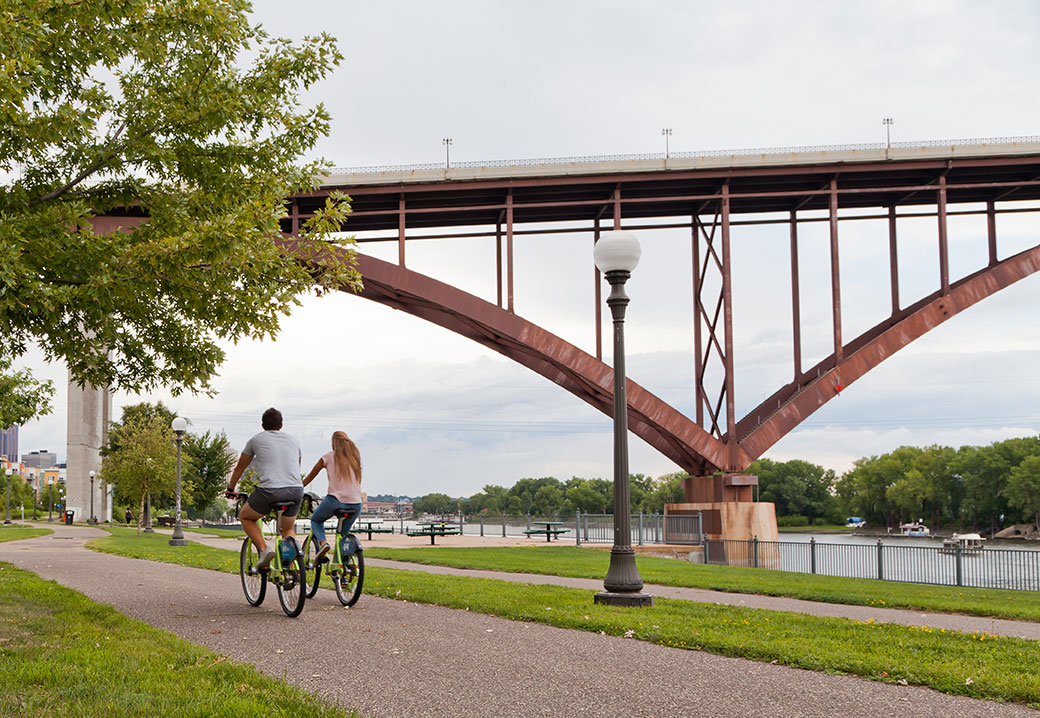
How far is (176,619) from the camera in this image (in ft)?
24.5

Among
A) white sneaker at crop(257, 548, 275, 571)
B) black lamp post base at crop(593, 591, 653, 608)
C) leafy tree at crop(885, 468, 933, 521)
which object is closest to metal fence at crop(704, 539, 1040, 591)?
black lamp post base at crop(593, 591, 653, 608)

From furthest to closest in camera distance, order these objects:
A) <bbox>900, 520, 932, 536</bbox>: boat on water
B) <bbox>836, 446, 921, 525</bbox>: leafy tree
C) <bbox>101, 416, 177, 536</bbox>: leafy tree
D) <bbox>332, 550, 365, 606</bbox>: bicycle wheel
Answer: <bbox>836, 446, 921, 525</bbox>: leafy tree < <bbox>900, 520, 932, 536</bbox>: boat on water < <bbox>101, 416, 177, 536</bbox>: leafy tree < <bbox>332, 550, 365, 606</bbox>: bicycle wheel

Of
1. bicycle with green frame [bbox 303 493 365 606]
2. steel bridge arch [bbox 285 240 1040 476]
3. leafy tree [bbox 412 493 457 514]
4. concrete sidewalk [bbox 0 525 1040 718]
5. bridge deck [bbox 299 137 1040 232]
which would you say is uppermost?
A: bridge deck [bbox 299 137 1040 232]

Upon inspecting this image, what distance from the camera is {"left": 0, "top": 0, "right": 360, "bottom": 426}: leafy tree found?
7.46 metres

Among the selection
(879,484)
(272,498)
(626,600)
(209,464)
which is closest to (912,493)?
(879,484)

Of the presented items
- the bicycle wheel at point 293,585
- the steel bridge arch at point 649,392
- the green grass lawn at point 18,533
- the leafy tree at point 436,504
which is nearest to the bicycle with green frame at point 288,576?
the bicycle wheel at point 293,585

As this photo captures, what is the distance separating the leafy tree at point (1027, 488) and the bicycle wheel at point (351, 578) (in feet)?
265

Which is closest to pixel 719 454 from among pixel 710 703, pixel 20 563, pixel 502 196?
pixel 502 196

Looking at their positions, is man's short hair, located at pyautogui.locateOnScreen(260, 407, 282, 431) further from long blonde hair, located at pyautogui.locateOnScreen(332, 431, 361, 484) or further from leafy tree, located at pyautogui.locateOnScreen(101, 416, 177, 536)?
leafy tree, located at pyautogui.locateOnScreen(101, 416, 177, 536)

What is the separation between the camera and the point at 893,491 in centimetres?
9388

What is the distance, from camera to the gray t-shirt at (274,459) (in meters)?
7.47

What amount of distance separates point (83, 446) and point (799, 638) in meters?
62.3

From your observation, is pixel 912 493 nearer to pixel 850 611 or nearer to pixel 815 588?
pixel 815 588

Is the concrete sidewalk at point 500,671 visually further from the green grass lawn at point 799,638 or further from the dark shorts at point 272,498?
the dark shorts at point 272,498
